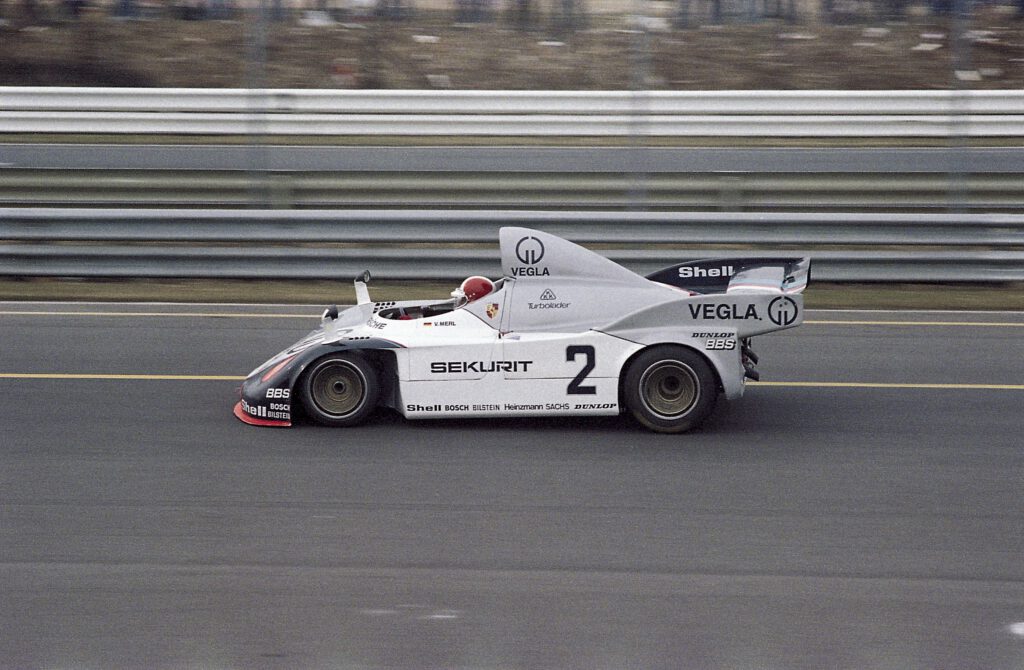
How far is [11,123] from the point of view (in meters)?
Result: 18.3

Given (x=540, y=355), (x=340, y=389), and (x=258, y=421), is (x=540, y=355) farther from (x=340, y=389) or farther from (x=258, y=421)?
(x=258, y=421)

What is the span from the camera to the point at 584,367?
7297 millimetres

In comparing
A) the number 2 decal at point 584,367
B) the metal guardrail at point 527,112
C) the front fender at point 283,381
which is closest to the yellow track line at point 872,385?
the number 2 decal at point 584,367

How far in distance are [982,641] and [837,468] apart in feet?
7.21

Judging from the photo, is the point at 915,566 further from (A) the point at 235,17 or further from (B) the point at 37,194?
(A) the point at 235,17

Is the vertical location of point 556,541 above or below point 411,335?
below

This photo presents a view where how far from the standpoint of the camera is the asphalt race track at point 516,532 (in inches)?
182

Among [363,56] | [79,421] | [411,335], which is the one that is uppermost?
[363,56]

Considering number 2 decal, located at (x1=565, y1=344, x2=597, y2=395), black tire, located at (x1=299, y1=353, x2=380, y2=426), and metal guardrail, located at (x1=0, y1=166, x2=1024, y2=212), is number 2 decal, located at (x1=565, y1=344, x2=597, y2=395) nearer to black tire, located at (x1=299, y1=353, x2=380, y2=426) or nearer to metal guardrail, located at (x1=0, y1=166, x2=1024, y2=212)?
black tire, located at (x1=299, y1=353, x2=380, y2=426)

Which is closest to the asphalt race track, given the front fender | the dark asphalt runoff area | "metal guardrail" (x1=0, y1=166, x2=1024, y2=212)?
the front fender

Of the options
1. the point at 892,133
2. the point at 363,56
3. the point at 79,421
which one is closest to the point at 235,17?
the point at 363,56

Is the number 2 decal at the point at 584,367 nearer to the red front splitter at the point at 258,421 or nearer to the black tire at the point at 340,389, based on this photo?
the black tire at the point at 340,389

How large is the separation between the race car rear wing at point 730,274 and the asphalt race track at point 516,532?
0.87 m

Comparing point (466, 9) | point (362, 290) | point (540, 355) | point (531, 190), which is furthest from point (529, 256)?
point (466, 9)
